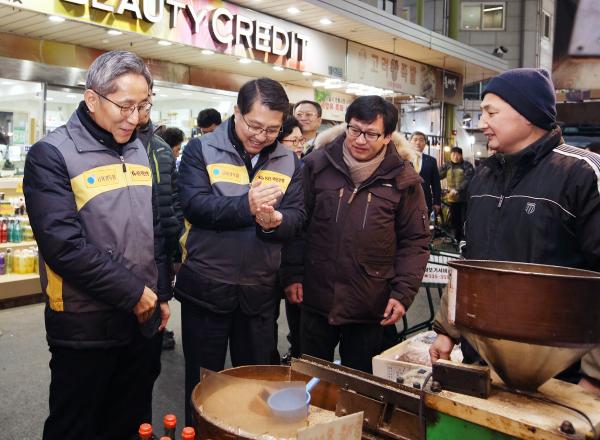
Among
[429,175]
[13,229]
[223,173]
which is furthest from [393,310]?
[429,175]

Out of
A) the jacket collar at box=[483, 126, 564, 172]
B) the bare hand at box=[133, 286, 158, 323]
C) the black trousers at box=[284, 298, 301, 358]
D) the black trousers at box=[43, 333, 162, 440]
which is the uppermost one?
the jacket collar at box=[483, 126, 564, 172]

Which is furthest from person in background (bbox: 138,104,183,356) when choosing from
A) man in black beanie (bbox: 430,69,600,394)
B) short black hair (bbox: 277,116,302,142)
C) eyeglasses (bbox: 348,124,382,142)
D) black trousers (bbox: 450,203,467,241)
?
black trousers (bbox: 450,203,467,241)

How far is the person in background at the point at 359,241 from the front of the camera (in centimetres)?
276

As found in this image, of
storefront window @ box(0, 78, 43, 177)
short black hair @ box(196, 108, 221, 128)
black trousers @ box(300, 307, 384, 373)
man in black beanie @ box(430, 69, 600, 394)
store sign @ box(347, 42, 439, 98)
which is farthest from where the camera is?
store sign @ box(347, 42, 439, 98)

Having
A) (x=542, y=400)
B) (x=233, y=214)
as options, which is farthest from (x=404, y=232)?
(x=542, y=400)

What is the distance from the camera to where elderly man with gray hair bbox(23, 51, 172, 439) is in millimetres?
1919

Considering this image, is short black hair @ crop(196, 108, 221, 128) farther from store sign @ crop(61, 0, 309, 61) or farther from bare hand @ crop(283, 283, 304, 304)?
bare hand @ crop(283, 283, 304, 304)

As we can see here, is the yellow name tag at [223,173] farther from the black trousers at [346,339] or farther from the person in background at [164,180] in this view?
the black trousers at [346,339]

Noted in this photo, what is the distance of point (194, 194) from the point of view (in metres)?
2.39

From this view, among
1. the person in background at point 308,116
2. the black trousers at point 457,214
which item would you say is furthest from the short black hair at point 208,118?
the black trousers at point 457,214

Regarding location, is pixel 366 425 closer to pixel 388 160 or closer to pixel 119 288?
pixel 119 288

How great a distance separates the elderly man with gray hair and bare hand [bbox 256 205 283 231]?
0.45 metres

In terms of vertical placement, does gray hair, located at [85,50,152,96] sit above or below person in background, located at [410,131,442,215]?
above

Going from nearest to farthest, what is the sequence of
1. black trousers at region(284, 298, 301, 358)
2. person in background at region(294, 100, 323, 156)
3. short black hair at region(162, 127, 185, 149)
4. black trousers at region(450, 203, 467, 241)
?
black trousers at region(284, 298, 301, 358)
person in background at region(294, 100, 323, 156)
short black hair at region(162, 127, 185, 149)
black trousers at region(450, 203, 467, 241)
